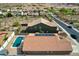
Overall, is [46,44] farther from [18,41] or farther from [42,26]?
[18,41]

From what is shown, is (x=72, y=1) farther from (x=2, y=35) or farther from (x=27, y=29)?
(x=2, y=35)

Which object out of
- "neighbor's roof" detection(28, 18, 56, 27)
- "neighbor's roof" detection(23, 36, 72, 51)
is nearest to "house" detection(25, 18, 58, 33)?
"neighbor's roof" detection(28, 18, 56, 27)

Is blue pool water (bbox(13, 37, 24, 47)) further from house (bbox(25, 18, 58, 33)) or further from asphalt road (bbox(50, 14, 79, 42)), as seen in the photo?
asphalt road (bbox(50, 14, 79, 42))

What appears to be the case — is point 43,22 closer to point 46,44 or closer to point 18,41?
point 46,44

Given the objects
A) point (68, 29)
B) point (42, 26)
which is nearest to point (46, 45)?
point (42, 26)

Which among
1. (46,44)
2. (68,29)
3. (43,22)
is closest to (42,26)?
(43,22)

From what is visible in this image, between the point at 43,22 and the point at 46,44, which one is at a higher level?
the point at 43,22

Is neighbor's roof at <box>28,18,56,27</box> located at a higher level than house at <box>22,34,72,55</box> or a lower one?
higher
